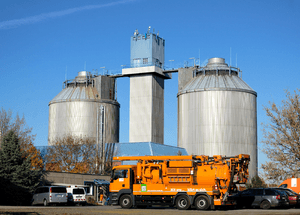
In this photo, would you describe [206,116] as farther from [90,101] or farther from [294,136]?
[294,136]

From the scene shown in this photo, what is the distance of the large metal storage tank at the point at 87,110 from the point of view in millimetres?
86125

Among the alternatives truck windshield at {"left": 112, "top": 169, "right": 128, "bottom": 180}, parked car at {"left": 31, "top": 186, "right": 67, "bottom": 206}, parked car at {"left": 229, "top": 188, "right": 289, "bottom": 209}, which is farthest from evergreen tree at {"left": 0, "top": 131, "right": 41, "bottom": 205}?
parked car at {"left": 229, "top": 188, "right": 289, "bottom": 209}

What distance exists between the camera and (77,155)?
75688 millimetres

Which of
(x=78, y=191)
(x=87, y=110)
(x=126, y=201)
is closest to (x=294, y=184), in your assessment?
(x=126, y=201)

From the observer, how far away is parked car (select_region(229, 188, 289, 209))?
33406mm

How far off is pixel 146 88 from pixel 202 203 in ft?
169

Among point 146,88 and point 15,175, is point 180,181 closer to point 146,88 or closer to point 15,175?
point 15,175

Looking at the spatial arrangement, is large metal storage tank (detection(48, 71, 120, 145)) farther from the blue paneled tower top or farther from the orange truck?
the orange truck

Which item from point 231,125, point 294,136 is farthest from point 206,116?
point 294,136

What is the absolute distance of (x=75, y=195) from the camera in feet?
135

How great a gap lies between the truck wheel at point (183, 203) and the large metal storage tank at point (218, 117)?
43.9 meters

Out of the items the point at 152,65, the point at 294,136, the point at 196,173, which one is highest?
the point at 152,65

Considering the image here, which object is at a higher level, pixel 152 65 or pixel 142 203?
pixel 152 65

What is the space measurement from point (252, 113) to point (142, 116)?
18999mm
